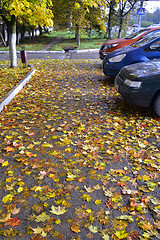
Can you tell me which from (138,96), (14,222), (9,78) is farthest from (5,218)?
(9,78)

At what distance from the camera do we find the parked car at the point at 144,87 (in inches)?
204

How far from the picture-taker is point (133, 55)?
8.09 metres

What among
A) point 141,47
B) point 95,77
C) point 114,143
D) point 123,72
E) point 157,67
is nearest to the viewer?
point 114,143

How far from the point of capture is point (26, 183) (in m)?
3.14

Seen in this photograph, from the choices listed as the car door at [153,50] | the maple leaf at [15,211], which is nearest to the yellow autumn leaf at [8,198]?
the maple leaf at [15,211]

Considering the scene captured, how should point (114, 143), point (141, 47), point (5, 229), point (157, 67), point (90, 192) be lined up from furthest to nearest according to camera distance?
point (141, 47) → point (157, 67) → point (114, 143) → point (90, 192) → point (5, 229)

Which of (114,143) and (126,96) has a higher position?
(126,96)

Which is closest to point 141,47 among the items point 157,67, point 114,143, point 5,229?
point 157,67

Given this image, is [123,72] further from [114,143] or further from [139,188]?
[139,188]

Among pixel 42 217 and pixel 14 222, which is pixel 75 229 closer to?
pixel 42 217

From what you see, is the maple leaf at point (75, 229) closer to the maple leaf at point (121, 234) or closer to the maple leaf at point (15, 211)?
the maple leaf at point (121, 234)

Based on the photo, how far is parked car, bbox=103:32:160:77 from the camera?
7.93 meters

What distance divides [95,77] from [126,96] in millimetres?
4629

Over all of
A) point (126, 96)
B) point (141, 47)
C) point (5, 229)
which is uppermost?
point (141, 47)
